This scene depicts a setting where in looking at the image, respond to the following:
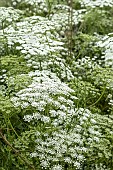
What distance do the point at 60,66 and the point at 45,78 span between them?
507 mm

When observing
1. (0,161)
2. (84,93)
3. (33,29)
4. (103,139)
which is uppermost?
(33,29)

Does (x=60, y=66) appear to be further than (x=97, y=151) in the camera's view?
Yes

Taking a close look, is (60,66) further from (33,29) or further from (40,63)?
(33,29)

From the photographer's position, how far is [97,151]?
2.04 metres

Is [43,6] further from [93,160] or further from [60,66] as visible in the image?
[93,160]

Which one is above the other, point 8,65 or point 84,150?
point 8,65

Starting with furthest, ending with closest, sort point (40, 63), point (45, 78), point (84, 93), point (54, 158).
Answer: point (40, 63) < point (84, 93) < point (45, 78) < point (54, 158)

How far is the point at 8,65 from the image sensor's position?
2557 millimetres

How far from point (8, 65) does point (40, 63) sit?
27cm

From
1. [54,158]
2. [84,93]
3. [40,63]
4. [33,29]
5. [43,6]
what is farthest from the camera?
[43,6]

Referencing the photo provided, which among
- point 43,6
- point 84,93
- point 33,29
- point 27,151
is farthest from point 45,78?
point 43,6

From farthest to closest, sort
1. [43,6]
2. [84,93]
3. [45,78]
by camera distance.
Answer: [43,6] < [84,93] < [45,78]

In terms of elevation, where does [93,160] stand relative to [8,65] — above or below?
below

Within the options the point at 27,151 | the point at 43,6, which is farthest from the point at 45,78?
the point at 43,6
